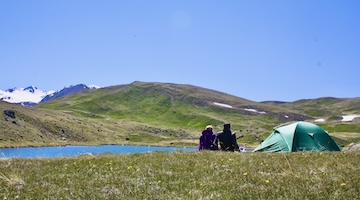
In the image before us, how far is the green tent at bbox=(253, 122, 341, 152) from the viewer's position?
26.2 m

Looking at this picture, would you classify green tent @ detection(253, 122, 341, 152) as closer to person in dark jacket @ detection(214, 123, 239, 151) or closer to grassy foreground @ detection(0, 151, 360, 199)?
person in dark jacket @ detection(214, 123, 239, 151)

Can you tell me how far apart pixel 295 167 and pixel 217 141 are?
42.0 ft

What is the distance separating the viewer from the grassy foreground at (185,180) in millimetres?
8461

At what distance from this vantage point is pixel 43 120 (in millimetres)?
111125

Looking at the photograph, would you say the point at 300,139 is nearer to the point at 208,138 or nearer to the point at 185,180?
the point at 208,138

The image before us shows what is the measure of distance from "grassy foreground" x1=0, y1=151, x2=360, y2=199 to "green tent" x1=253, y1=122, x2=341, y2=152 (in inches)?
475

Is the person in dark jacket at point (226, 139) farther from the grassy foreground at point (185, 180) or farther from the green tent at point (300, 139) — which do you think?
the grassy foreground at point (185, 180)

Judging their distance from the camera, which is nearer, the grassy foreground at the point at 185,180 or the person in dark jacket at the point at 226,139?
the grassy foreground at the point at 185,180

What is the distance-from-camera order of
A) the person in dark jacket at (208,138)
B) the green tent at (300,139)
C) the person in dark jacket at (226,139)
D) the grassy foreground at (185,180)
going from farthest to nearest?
the green tent at (300,139)
the person in dark jacket at (208,138)
the person in dark jacket at (226,139)
the grassy foreground at (185,180)

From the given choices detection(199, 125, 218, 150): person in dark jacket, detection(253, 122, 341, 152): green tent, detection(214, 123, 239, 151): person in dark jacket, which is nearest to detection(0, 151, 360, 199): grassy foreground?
detection(214, 123, 239, 151): person in dark jacket

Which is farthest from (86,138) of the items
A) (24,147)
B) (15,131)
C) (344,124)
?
(344,124)

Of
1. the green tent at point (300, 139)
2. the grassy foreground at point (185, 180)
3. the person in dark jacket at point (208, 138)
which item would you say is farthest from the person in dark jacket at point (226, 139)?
the grassy foreground at point (185, 180)

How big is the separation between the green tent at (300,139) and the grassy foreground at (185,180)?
12.1 meters

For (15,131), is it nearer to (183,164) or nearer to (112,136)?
(112,136)
